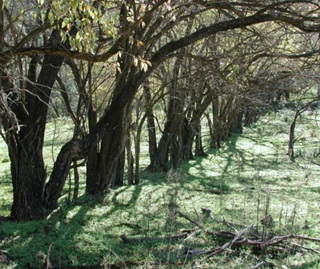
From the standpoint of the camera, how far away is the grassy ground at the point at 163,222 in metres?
5.52

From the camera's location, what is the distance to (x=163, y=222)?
730cm

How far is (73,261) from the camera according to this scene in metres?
5.69

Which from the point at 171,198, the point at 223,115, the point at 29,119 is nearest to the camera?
the point at 29,119

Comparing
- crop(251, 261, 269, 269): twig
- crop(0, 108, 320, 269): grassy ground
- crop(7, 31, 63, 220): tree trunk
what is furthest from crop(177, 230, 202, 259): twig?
crop(7, 31, 63, 220): tree trunk

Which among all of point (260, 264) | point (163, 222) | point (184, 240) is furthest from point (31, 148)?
point (260, 264)

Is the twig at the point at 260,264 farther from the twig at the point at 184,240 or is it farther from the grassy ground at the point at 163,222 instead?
the twig at the point at 184,240

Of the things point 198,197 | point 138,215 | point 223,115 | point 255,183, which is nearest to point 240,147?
point 223,115

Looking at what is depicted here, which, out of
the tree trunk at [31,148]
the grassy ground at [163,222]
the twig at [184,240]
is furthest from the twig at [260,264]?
the tree trunk at [31,148]

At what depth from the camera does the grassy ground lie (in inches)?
217

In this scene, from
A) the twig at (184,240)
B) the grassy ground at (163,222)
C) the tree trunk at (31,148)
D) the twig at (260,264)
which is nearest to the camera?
the twig at (260,264)

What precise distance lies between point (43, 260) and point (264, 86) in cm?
707

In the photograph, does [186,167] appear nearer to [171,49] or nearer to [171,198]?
[171,198]

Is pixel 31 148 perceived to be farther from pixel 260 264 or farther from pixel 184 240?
pixel 260 264

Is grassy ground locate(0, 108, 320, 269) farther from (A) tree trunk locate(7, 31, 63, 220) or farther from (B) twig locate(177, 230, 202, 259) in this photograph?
(A) tree trunk locate(7, 31, 63, 220)
